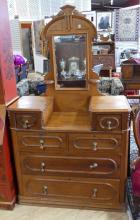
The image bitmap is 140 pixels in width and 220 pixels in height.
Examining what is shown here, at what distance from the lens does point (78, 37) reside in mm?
1843

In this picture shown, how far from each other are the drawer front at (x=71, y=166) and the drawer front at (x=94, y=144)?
0.22 feet

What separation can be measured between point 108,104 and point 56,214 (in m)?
0.96

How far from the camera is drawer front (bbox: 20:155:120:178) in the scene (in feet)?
5.94

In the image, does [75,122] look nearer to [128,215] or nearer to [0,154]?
[0,154]

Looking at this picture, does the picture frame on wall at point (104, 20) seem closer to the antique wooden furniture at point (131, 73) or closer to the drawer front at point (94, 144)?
the antique wooden furniture at point (131, 73)

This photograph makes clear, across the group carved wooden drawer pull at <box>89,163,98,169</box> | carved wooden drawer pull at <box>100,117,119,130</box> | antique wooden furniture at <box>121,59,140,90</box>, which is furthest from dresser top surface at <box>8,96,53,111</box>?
antique wooden furniture at <box>121,59,140,90</box>

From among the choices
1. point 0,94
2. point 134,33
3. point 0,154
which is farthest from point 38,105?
point 134,33

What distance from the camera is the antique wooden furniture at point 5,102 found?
1.74m

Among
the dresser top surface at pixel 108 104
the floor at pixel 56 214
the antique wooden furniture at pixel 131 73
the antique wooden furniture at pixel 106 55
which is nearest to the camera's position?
the dresser top surface at pixel 108 104

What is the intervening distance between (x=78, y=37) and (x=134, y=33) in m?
4.52

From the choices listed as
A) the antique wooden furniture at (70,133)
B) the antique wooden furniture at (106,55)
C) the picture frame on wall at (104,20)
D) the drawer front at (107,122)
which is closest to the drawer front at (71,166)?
the antique wooden furniture at (70,133)

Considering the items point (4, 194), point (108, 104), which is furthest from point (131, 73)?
point (4, 194)

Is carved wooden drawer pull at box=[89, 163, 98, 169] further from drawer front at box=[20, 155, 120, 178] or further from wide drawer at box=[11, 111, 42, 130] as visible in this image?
wide drawer at box=[11, 111, 42, 130]

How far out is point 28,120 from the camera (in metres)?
1.78
